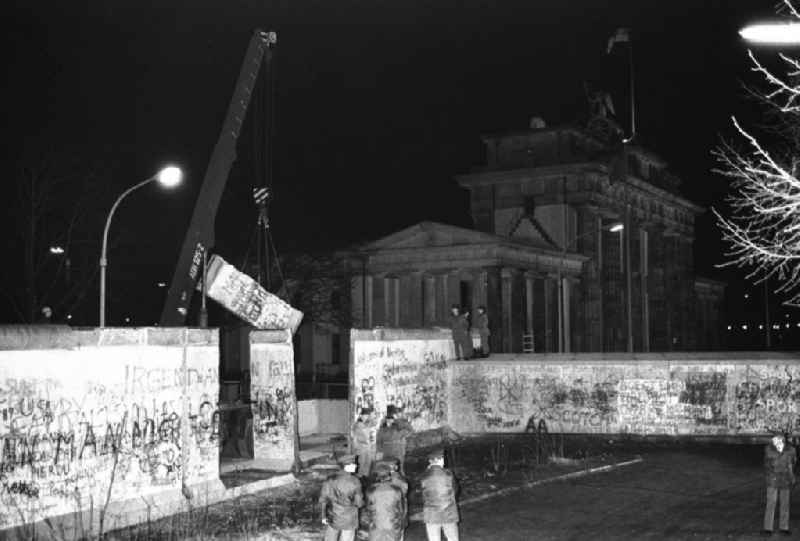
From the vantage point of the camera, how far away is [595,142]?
66375mm

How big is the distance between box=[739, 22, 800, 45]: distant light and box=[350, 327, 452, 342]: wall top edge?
17.3 meters

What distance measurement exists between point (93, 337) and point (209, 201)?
12406 mm

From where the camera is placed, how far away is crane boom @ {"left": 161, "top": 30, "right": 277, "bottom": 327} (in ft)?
87.6

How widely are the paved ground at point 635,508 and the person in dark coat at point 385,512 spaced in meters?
3.06

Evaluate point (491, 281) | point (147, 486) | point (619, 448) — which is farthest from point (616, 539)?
point (491, 281)

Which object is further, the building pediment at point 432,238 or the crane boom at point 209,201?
the building pediment at point 432,238

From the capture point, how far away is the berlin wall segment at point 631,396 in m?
26.0

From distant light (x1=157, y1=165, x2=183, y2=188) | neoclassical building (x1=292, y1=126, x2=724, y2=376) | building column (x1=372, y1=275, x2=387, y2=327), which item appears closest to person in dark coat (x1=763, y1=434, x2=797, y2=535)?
distant light (x1=157, y1=165, x2=183, y2=188)

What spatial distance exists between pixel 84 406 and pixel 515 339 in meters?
42.5

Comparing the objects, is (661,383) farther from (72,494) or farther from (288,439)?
(72,494)

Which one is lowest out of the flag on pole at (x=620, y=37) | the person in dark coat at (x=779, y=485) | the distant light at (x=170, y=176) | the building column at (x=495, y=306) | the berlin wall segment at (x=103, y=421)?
the person in dark coat at (x=779, y=485)

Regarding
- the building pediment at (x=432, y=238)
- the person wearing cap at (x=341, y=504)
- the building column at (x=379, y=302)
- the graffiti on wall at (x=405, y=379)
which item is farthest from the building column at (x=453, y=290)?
the person wearing cap at (x=341, y=504)

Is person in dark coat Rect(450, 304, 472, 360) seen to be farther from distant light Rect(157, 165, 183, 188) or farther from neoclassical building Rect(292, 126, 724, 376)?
neoclassical building Rect(292, 126, 724, 376)

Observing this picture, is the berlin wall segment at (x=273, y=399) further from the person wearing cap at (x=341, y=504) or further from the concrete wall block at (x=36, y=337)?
the person wearing cap at (x=341, y=504)
